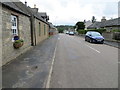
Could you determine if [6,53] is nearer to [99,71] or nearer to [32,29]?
[99,71]

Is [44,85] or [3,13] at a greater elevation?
[3,13]

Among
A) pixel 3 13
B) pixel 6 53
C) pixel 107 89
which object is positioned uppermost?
pixel 3 13

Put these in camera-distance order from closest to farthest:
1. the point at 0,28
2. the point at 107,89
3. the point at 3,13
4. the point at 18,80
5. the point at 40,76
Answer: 1. the point at 107,89
2. the point at 18,80
3. the point at 40,76
4. the point at 0,28
5. the point at 3,13

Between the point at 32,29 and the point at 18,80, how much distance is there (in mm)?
10795

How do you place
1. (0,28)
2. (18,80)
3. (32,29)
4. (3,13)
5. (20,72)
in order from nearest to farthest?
(18,80) → (20,72) → (0,28) → (3,13) → (32,29)

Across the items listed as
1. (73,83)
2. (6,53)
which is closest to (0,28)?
(6,53)

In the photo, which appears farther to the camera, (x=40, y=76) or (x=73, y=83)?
(x=40, y=76)

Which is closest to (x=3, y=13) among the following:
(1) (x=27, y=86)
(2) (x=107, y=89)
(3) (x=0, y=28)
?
(3) (x=0, y=28)

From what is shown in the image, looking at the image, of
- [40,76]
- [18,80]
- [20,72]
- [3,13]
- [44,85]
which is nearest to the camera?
[44,85]

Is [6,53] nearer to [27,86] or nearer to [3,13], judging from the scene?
[3,13]

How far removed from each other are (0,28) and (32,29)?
8445mm

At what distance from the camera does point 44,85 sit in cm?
471

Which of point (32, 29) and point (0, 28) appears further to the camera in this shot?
point (32, 29)

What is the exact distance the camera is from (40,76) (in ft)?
18.4
